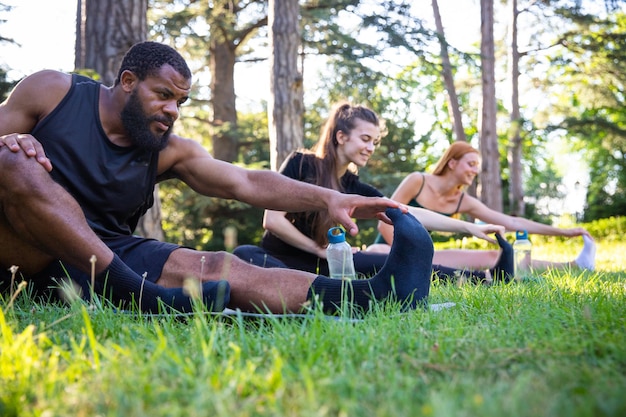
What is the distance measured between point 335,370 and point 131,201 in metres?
1.98

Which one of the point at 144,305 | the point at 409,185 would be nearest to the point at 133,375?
the point at 144,305

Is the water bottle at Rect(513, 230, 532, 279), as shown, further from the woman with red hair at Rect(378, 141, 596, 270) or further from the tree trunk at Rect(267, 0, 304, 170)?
the tree trunk at Rect(267, 0, 304, 170)

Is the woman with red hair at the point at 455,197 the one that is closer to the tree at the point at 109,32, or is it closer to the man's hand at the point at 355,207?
the man's hand at the point at 355,207

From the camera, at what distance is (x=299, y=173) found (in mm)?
4754

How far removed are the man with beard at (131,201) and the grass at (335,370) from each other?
14.1 inches

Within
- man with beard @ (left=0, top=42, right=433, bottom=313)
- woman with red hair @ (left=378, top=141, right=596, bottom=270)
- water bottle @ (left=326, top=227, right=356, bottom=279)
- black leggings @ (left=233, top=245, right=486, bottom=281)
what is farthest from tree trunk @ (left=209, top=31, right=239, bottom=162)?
man with beard @ (left=0, top=42, right=433, bottom=313)

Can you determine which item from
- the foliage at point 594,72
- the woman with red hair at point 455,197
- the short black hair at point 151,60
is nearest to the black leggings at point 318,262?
the woman with red hair at point 455,197

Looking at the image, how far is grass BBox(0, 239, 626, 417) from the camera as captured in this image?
1437 millimetres

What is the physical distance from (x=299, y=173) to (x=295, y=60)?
13.7 feet

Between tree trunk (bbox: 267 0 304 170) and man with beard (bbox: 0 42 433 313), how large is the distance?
4.55m

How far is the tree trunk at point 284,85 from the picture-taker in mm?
8195

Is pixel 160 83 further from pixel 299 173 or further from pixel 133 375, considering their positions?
pixel 133 375

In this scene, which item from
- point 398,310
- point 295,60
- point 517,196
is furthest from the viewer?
point 517,196

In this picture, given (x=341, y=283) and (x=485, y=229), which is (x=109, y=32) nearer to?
(x=485, y=229)
